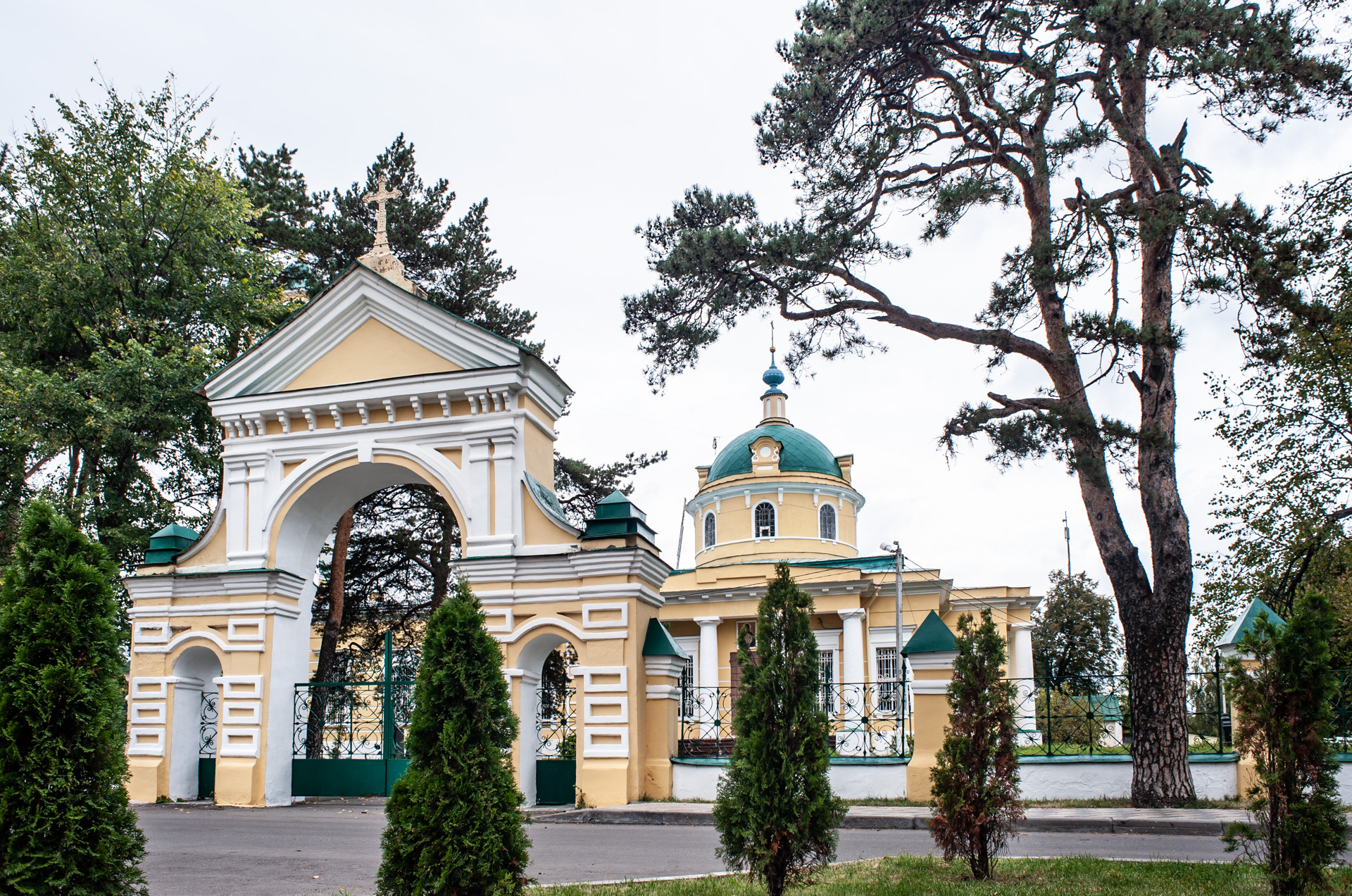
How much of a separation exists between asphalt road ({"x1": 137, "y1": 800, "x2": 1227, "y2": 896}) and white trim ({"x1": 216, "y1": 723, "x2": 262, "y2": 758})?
1455 mm

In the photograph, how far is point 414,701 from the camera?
18.7 ft

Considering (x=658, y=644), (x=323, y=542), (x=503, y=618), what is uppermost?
(x=323, y=542)

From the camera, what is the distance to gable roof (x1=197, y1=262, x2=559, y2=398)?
13141mm

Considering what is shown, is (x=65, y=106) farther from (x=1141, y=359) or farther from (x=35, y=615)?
(x=1141, y=359)

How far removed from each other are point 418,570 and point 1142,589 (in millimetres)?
15041

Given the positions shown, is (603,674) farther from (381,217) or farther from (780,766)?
(381,217)

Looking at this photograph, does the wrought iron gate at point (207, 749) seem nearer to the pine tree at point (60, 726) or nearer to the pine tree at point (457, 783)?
the pine tree at point (60, 726)

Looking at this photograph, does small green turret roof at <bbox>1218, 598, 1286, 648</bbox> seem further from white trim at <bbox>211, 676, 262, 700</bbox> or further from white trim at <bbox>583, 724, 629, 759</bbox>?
white trim at <bbox>211, 676, 262, 700</bbox>

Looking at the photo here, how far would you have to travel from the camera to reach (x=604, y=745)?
39.5ft

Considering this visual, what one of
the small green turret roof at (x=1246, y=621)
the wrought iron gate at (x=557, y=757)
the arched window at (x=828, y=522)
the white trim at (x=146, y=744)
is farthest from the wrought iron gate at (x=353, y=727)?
the arched window at (x=828, y=522)

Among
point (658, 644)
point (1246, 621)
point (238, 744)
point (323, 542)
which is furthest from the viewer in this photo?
point (323, 542)

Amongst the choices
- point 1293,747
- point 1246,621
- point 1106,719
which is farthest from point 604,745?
point 1293,747

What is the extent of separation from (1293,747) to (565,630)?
319 inches

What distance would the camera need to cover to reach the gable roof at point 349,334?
13.1 m
